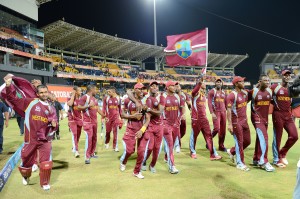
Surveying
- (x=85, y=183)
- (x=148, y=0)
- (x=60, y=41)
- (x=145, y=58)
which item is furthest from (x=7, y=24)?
(x=85, y=183)

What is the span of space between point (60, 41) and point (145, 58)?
888 inches

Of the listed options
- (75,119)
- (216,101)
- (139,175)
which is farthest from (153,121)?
(216,101)

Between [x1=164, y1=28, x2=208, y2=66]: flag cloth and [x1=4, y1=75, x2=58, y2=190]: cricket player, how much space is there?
5.28 metres

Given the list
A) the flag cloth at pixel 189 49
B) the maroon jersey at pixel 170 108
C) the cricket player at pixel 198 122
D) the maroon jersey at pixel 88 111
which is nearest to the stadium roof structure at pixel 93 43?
the flag cloth at pixel 189 49

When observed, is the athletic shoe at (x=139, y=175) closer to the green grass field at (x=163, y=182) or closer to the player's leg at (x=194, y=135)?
the green grass field at (x=163, y=182)

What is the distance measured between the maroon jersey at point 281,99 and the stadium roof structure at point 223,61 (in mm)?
65982

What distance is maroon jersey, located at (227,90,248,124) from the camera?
660cm

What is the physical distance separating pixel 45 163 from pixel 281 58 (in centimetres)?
8130

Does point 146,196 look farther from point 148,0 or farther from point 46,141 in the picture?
point 148,0

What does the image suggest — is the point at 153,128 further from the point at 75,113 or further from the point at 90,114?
the point at 75,113

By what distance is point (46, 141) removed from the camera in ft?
17.5

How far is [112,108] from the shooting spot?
959 centimetres

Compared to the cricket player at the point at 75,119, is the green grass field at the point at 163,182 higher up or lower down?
lower down

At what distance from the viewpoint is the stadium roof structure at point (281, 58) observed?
74.2 meters
